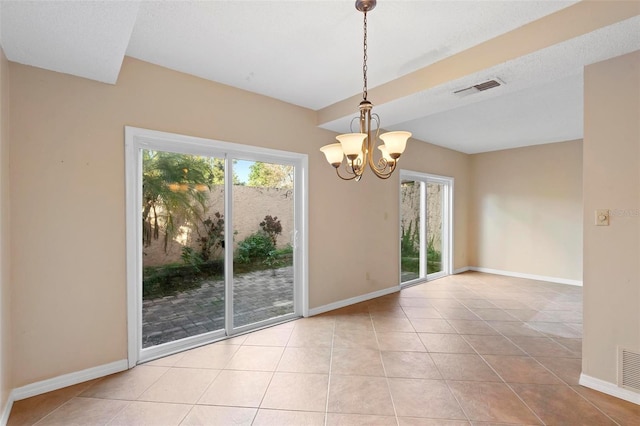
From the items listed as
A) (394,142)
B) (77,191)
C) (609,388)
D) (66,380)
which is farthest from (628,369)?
(77,191)

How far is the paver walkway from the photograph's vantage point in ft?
8.98

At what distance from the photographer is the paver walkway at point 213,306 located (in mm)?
2738

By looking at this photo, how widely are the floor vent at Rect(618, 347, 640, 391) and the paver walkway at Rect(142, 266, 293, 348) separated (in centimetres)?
303

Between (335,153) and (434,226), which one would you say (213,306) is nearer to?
(335,153)

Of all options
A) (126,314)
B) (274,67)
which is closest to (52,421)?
(126,314)

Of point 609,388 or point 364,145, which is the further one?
point 609,388

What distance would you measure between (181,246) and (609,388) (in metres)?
3.73

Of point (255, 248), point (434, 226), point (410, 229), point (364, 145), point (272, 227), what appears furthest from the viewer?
point (434, 226)

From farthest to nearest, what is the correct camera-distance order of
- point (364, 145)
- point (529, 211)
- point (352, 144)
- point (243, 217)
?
point (529, 211) < point (243, 217) < point (364, 145) < point (352, 144)

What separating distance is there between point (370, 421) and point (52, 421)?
2.06 m

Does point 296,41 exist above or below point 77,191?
above

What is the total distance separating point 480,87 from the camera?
252 centimetres

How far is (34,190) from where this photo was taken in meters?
2.08

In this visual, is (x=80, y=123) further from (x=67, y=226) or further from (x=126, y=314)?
(x=126, y=314)
